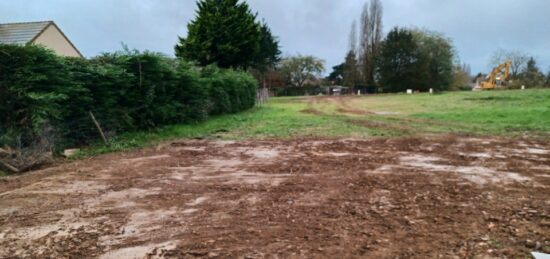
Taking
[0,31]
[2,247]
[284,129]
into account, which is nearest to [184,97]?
[284,129]

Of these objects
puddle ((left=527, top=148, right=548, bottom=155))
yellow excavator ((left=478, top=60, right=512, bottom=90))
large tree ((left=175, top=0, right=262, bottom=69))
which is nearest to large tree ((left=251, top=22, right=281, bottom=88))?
large tree ((left=175, top=0, right=262, bottom=69))

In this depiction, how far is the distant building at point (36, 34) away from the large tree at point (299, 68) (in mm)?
41705

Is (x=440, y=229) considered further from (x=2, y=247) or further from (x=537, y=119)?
(x=537, y=119)

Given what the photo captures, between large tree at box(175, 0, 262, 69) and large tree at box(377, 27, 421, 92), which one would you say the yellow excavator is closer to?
large tree at box(377, 27, 421, 92)

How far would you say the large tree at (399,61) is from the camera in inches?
1854

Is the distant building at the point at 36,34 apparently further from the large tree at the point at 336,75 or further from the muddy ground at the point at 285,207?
the large tree at the point at 336,75

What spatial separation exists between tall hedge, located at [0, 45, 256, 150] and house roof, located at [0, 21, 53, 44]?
9.50 metres

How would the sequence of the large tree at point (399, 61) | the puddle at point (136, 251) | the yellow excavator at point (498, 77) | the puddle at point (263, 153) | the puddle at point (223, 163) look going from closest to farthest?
1. the puddle at point (136, 251)
2. the puddle at point (223, 163)
3. the puddle at point (263, 153)
4. the yellow excavator at point (498, 77)
5. the large tree at point (399, 61)

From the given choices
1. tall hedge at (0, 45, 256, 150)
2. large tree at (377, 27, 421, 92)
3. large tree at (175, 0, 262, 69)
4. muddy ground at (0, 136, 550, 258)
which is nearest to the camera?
muddy ground at (0, 136, 550, 258)

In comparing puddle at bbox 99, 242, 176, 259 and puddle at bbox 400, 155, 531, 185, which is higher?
puddle at bbox 99, 242, 176, 259

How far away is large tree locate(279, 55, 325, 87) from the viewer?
5984cm

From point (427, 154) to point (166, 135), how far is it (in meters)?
7.10

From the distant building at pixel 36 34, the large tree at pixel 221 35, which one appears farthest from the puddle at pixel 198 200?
the large tree at pixel 221 35

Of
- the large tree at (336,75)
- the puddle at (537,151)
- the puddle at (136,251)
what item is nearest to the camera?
the puddle at (136,251)
